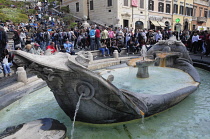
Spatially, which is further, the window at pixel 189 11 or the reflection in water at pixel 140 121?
the window at pixel 189 11

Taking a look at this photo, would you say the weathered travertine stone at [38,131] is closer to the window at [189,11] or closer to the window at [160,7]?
the window at [160,7]

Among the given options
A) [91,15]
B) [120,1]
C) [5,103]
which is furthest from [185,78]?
[91,15]

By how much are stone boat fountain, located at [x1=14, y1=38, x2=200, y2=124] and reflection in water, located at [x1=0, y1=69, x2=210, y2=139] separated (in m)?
0.18

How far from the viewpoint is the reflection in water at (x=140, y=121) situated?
367 cm

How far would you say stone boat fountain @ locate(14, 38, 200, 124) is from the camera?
3064 millimetres

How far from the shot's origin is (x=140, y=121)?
412cm

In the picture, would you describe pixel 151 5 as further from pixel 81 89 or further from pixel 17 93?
pixel 81 89

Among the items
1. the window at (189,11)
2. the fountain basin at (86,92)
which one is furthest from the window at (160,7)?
the fountain basin at (86,92)

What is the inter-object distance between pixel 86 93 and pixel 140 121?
1.48 metres

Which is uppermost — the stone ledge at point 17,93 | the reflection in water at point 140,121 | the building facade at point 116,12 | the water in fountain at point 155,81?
the building facade at point 116,12

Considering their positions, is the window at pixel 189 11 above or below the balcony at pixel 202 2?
below

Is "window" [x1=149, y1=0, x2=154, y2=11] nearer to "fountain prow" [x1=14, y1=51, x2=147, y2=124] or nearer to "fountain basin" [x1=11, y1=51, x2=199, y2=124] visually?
"fountain basin" [x1=11, y1=51, x2=199, y2=124]

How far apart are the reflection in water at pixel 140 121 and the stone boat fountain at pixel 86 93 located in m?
0.18

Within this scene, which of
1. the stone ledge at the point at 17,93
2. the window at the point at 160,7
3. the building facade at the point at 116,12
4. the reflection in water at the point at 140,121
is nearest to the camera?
the reflection in water at the point at 140,121
